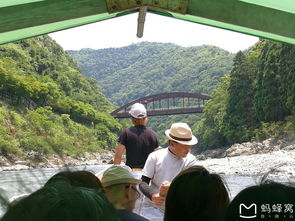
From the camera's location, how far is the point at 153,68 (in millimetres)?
98062

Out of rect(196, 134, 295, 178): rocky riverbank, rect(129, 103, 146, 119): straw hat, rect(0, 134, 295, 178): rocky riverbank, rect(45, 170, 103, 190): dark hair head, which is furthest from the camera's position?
rect(0, 134, 295, 178): rocky riverbank

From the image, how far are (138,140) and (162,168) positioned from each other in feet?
2.57

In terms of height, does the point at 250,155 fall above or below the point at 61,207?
below

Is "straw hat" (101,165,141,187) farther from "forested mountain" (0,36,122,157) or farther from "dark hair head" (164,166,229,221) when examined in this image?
"forested mountain" (0,36,122,157)

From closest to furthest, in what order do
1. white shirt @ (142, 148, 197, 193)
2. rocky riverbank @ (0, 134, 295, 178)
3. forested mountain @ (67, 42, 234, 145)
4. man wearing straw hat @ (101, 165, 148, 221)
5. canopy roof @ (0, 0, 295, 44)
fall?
man wearing straw hat @ (101, 165, 148, 221)
canopy roof @ (0, 0, 295, 44)
white shirt @ (142, 148, 197, 193)
rocky riverbank @ (0, 134, 295, 178)
forested mountain @ (67, 42, 234, 145)

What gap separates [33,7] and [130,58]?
349 feet

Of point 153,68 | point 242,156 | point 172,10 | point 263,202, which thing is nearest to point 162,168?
point 172,10

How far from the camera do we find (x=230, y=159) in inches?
1869

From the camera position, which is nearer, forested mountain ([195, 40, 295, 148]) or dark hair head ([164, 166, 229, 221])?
dark hair head ([164, 166, 229, 221])

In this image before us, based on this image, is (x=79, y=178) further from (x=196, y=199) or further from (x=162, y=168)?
(x=162, y=168)

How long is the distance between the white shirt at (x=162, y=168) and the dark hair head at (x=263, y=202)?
1476 millimetres

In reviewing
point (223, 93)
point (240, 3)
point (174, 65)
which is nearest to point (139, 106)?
point (240, 3)

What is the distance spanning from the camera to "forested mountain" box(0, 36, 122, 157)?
52.2 m

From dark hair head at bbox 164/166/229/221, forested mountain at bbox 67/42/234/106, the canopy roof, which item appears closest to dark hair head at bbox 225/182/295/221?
dark hair head at bbox 164/166/229/221
